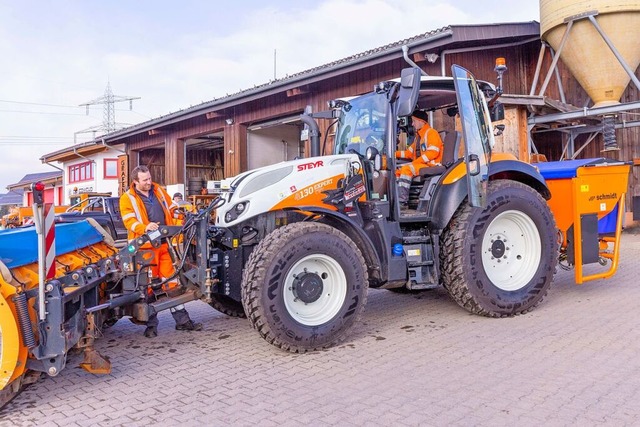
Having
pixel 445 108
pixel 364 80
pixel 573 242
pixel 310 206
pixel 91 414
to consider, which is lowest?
pixel 91 414

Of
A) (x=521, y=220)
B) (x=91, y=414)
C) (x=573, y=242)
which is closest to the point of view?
(x=91, y=414)

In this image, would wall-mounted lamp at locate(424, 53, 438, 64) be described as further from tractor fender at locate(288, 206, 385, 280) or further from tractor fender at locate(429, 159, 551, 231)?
tractor fender at locate(288, 206, 385, 280)

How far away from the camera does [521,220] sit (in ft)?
20.0

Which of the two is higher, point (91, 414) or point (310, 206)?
point (310, 206)

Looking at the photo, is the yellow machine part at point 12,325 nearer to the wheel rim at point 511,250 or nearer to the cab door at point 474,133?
the cab door at point 474,133

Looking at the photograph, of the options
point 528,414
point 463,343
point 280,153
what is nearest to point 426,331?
point 463,343

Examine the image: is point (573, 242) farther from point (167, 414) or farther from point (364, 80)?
point (364, 80)

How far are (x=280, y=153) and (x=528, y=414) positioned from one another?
1527cm

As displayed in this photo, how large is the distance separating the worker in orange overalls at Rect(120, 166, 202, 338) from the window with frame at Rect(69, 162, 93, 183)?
2366 centimetres

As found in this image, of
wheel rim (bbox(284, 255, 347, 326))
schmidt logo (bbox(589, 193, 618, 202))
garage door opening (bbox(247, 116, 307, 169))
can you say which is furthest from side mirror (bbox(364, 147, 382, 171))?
garage door opening (bbox(247, 116, 307, 169))

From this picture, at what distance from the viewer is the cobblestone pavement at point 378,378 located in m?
3.48

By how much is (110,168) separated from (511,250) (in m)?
23.5

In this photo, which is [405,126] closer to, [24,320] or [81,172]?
[24,320]

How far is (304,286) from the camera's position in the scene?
4695 mm
